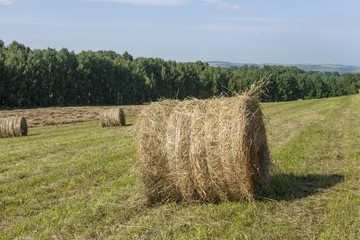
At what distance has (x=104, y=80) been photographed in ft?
190

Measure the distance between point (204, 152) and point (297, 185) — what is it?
8.08 feet

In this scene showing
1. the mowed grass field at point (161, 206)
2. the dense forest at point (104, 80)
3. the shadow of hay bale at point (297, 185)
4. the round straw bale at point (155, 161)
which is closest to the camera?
the mowed grass field at point (161, 206)

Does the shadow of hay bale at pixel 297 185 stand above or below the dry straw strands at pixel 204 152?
below

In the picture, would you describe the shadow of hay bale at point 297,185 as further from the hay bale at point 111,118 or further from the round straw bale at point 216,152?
the hay bale at point 111,118

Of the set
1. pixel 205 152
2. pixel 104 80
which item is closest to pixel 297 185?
pixel 205 152

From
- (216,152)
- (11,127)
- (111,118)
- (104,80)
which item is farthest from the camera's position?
(104,80)

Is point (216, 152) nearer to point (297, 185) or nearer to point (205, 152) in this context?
point (205, 152)

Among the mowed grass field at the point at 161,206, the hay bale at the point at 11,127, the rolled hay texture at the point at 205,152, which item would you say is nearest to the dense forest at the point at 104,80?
the hay bale at the point at 11,127

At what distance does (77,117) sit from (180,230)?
78.0 ft

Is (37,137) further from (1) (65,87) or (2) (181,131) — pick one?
(1) (65,87)

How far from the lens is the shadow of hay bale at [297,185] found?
669 cm

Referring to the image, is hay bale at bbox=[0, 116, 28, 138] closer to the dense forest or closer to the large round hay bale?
the large round hay bale

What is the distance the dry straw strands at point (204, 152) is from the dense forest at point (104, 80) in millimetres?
25851

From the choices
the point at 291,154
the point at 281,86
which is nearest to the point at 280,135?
the point at 291,154
